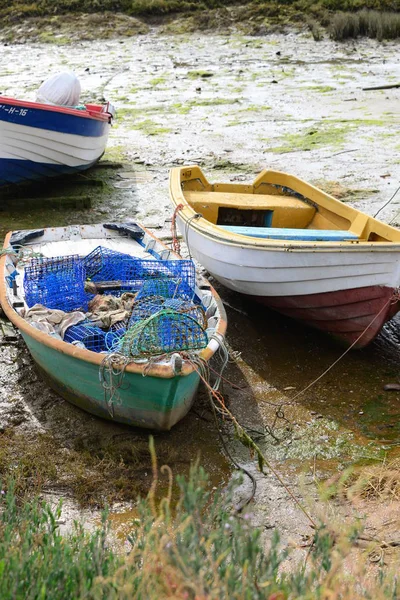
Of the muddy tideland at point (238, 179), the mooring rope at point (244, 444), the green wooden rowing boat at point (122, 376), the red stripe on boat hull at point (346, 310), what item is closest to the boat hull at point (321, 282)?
the red stripe on boat hull at point (346, 310)

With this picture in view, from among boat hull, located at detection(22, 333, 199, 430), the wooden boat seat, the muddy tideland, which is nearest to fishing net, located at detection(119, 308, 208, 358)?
boat hull, located at detection(22, 333, 199, 430)

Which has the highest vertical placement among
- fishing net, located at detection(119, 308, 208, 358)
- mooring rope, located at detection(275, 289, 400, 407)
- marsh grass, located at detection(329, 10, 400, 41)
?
fishing net, located at detection(119, 308, 208, 358)

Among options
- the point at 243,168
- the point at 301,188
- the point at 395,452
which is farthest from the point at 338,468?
the point at 243,168

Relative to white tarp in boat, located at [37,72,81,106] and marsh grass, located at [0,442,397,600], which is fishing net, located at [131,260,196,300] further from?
white tarp in boat, located at [37,72,81,106]

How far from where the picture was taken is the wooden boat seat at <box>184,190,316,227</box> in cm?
814

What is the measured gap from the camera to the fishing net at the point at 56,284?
6.32 metres

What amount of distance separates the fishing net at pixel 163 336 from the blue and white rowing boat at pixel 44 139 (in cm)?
498

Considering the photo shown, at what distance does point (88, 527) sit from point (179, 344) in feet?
4.42

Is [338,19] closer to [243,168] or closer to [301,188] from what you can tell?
[243,168]

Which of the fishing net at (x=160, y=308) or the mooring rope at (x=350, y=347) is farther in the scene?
the mooring rope at (x=350, y=347)

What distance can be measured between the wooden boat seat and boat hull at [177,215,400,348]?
0.92 meters

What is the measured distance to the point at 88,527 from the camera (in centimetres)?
462

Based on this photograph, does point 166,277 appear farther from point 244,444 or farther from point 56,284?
point 244,444

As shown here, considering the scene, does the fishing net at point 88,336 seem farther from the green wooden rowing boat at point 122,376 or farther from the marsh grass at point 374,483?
the marsh grass at point 374,483
